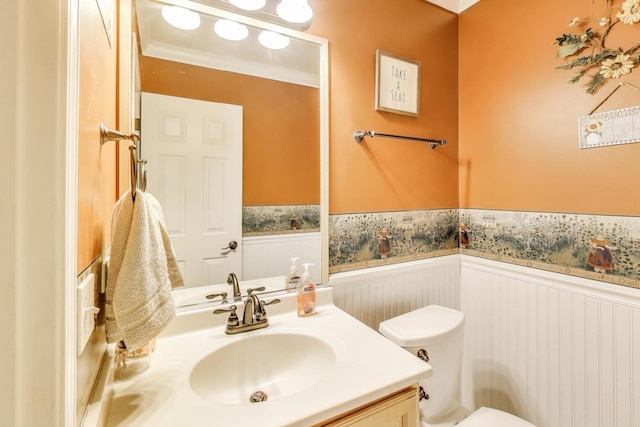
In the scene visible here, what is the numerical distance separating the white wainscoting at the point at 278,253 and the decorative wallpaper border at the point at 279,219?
2 centimetres

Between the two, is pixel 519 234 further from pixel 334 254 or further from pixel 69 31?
pixel 69 31

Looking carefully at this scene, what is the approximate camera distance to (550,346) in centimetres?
131

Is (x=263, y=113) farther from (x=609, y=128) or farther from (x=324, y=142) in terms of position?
(x=609, y=128)

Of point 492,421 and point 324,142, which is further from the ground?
point 324,142

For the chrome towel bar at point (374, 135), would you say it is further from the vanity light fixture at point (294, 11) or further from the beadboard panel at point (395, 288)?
the beadboard panel at point (395, 288)

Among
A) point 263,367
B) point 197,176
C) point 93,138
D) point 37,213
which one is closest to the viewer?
point 37,213

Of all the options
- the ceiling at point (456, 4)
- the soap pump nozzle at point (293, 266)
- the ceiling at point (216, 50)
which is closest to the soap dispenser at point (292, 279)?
the soap pump nozzle at point (293, 266)

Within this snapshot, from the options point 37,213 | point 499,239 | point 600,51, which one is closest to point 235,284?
point 37,213

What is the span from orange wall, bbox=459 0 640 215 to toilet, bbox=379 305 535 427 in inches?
29.2

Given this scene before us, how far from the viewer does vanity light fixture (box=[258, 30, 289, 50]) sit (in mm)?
1171

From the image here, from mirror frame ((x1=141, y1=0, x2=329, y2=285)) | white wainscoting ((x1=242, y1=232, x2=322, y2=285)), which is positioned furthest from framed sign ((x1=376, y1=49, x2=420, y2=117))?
white wainscoting ((x1=242, y1=232, x2=322, y2=285))

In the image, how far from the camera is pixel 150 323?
0.62m

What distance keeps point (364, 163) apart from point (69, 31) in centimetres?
118

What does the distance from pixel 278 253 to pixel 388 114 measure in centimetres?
91
